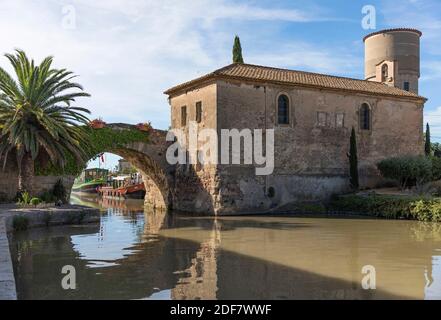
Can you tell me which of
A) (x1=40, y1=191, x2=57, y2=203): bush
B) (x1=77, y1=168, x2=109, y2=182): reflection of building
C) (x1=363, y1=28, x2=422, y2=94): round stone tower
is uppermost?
(x1=363, y1=28, x2=422, y2=94): round stone tower

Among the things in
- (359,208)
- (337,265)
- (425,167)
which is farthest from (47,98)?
(425,167)

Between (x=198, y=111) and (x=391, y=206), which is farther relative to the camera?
(x=198, y=111)

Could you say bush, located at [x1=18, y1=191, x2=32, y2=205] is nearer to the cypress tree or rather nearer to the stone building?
the stone building

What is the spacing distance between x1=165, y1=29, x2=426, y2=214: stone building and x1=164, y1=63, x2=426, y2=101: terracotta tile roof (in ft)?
0.19

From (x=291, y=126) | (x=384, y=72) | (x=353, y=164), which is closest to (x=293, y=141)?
(x=291, y=126)

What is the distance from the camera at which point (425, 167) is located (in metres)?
24.0

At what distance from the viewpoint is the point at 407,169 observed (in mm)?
23797

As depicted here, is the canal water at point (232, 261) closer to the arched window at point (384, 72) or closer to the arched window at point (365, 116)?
the arched window at point (365, 116)

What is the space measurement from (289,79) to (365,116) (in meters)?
5.64

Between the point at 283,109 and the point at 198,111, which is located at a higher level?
the point at 283,109

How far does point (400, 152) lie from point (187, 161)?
13.1 metres

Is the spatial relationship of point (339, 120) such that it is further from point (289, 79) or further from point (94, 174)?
point (94, 174)

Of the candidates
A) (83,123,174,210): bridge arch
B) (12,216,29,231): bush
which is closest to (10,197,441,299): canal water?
(12,216,29,231): bush

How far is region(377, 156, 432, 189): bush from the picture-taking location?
78.1 feet
